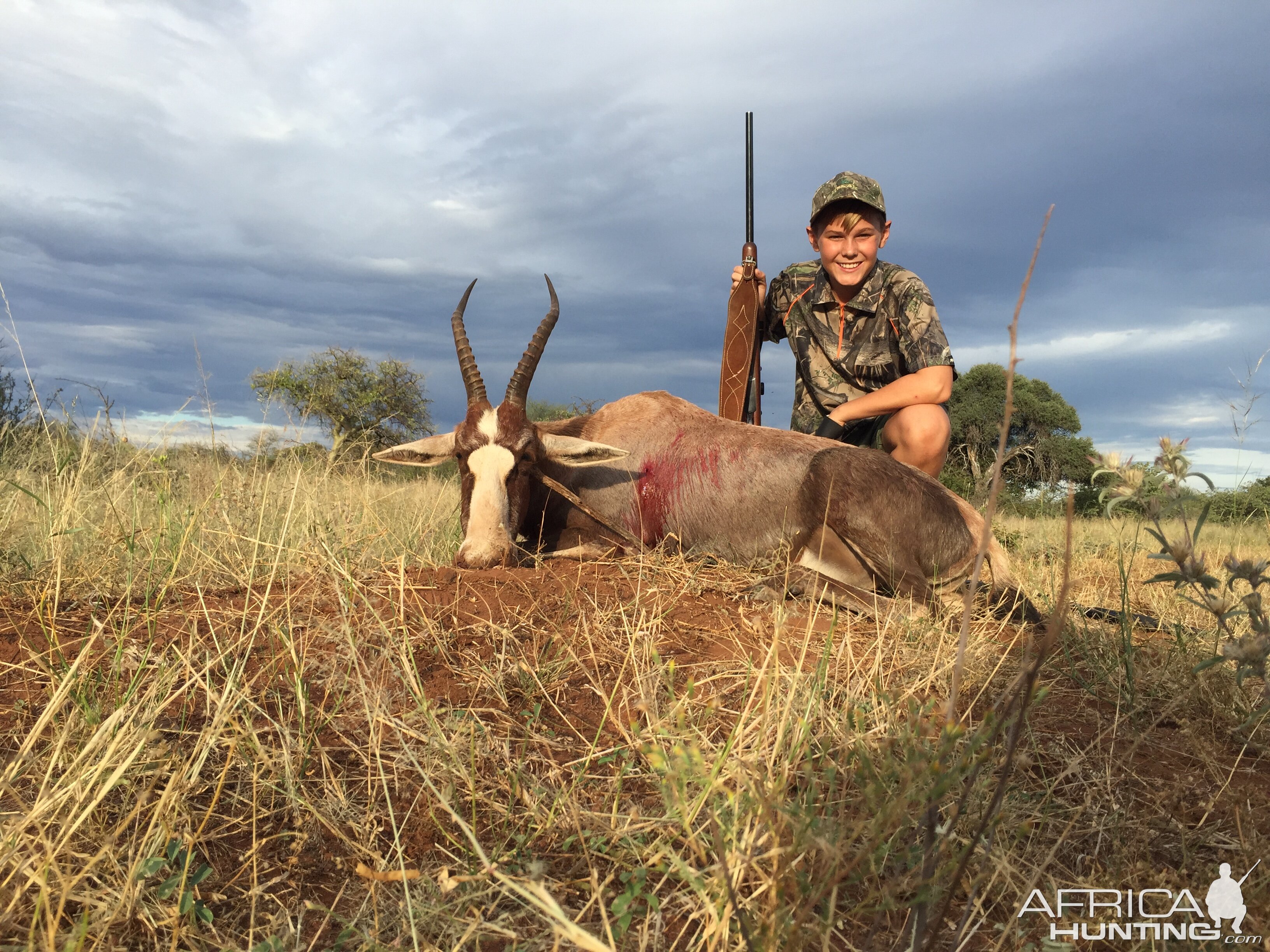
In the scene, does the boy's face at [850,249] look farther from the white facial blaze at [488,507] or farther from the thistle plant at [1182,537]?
the thistle plant at [1182,537]

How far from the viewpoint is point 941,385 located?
5473mm

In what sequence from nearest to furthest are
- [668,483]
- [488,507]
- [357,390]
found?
[488,507]
[668,483]
[357,390]

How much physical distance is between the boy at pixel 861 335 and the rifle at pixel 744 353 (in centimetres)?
12

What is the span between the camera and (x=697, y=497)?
4.61 meters

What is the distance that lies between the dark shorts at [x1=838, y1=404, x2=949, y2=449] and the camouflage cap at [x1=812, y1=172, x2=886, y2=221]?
5.46ft

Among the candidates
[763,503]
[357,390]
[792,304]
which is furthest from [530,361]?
[357,390]

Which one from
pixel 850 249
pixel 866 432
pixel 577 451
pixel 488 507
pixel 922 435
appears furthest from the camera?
pixel 866 432

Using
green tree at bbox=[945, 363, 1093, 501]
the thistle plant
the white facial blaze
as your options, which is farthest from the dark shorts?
green tree at bbox=[945, 363, 1093, 501]

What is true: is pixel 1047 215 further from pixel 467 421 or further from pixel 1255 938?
pixel 467 421

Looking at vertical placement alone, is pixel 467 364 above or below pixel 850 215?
below

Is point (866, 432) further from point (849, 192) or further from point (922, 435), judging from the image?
point (849, 192)

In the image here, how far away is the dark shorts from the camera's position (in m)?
6.10

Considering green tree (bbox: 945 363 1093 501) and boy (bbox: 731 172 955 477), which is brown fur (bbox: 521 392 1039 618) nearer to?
boy (bbox: 731 172 955 477)

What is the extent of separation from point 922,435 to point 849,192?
6.59 ft
